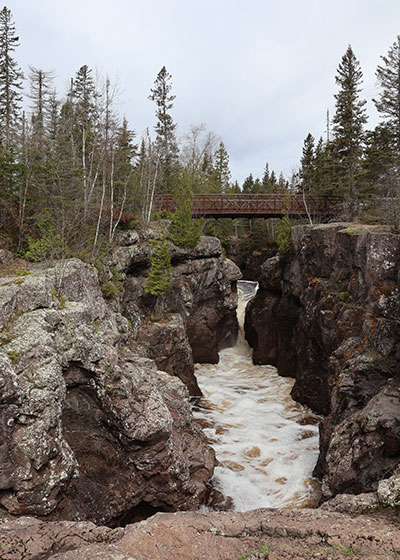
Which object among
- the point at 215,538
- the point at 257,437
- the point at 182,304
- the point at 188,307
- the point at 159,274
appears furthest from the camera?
the point at 188,307

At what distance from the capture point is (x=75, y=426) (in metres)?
9.16

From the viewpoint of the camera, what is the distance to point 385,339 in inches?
459

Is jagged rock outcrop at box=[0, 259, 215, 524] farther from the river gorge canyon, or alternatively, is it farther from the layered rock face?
the layered rock face

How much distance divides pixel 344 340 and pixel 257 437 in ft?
19.3

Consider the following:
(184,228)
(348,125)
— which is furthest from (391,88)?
(184,228)

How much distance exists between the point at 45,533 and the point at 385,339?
11.0m

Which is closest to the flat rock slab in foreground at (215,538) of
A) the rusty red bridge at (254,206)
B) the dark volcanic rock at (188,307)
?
the dark volcanic rock at (188,307)

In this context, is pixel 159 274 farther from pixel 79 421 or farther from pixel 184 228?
pixel 79 421

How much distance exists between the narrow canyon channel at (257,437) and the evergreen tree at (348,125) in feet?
55.5

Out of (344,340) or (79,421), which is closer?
(79,421)

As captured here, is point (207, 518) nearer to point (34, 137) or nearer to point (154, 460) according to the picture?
point (154, 460)

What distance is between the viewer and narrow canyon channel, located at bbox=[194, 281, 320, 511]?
11.7 metres

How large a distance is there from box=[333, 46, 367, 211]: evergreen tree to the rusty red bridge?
202cm

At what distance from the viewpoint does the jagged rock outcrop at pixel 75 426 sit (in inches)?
269
